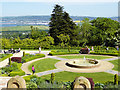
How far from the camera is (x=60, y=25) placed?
53.5 m

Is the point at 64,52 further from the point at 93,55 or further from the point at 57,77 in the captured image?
the point at 57,77

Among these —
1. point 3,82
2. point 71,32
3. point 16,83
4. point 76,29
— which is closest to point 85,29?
point 76,29

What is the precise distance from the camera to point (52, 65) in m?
25.1

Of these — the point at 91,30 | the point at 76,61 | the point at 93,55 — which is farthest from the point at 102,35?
the point at 76,61

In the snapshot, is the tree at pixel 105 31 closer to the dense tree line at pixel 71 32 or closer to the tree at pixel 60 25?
the dense tree line at pixel 71 32

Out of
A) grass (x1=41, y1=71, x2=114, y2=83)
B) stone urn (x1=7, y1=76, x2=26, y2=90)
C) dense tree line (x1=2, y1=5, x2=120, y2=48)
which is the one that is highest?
dense tree line (x1=2, y1=5, x2=120, y2=48)

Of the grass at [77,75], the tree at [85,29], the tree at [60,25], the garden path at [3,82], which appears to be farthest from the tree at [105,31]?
the garden path at [3,82]

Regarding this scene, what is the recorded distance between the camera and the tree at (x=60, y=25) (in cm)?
5284

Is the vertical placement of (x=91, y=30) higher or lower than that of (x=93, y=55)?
higher

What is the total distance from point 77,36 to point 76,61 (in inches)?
1196

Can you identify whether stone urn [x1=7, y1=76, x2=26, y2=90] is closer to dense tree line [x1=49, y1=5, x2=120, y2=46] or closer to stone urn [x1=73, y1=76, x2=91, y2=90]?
stone urn [x1=73, y1=76, x2=91, y2=90]

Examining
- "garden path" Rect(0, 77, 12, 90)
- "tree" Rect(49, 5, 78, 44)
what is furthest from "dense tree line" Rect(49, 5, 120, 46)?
"garden path" Rect(0, 77, 12, 90)

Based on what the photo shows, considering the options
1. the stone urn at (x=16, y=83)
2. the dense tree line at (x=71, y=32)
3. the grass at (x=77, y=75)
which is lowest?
the grass at (x=77, y=75)

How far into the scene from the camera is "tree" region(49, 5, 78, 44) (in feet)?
173
